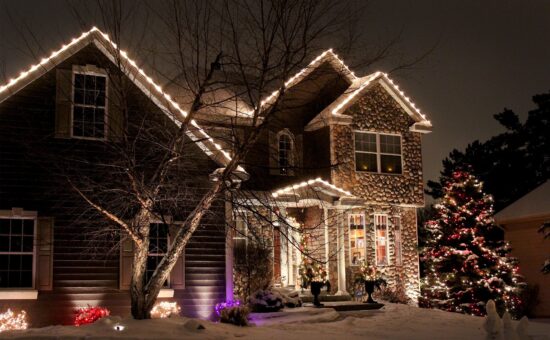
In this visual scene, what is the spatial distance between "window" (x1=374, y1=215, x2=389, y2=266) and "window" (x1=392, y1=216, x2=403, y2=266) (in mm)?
347

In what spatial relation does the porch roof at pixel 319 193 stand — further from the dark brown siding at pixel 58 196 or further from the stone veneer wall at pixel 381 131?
the dark brown siding at pixel 58 196

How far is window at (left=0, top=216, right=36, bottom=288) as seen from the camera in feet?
54.2

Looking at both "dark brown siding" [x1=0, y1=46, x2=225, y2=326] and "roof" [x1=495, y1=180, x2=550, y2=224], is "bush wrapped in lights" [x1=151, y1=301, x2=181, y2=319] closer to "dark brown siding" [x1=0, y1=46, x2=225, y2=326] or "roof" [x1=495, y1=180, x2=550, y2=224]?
"dark brown siding" [x1=0, y1=46, x2=225, y2=326]

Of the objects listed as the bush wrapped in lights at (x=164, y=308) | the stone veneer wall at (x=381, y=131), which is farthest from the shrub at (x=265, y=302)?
the stone veneer wall at (x=381, y=131)

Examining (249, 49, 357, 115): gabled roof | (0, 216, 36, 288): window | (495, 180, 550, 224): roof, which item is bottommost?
(0, 216, 36, 288): window

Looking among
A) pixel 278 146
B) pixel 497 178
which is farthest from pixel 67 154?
pixel 497 178

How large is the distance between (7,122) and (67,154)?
1511 mm

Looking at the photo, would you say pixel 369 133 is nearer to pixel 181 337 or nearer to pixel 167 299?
pixel 167 299

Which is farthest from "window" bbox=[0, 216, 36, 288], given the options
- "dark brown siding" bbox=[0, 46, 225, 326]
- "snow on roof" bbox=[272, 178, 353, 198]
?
"snow on roof" bbox=[272, 178, 353, 198]

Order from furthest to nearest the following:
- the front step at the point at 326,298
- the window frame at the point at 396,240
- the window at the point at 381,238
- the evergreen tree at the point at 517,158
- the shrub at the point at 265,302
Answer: the evergreen tree at the point at 517,158, the window frame at the point at 396,240, the window at the point at 381,238, the front step at the point at 326,298, the shrub at the point at 265,302

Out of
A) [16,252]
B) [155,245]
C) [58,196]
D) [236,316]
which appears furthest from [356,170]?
[16,252]

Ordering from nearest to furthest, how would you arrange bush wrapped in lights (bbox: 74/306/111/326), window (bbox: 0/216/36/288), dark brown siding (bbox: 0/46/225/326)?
bush wrapped in lights (bbox: 74/306/111/326) → window (bbox: 0/216/36/288) → dark brown siding (bbox: 0/46/225/326)

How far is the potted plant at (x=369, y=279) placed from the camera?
21172 mm

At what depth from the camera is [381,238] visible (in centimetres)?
2438
